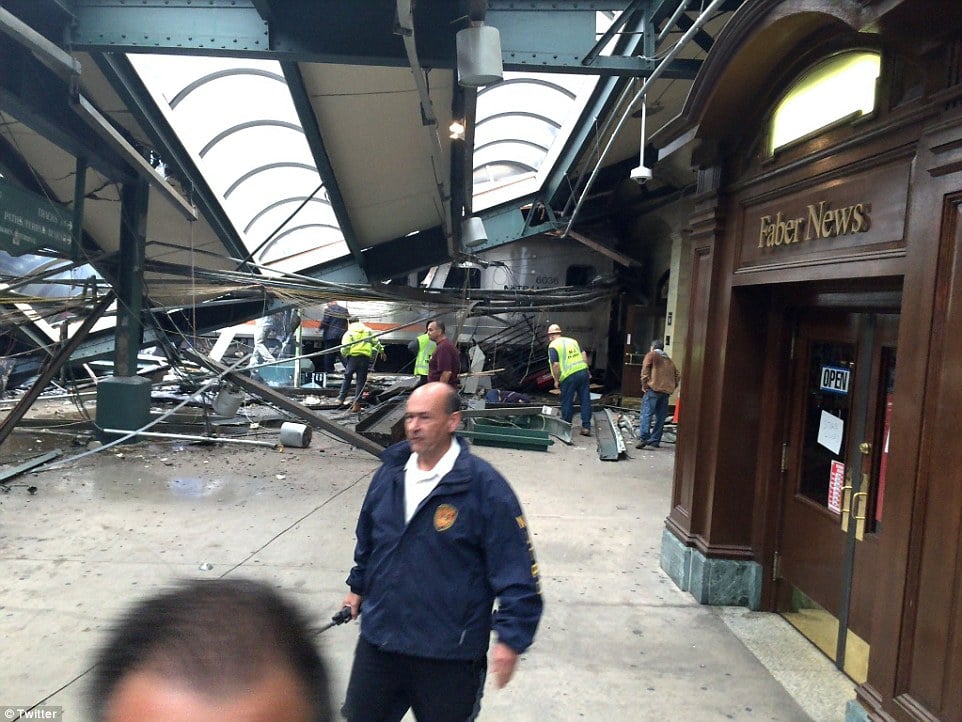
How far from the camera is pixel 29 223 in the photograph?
6797 millimetres

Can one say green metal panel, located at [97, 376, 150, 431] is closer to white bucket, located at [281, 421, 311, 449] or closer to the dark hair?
white bucket, located at [281, 421, 311, 449]

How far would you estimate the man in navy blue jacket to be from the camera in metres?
2.21

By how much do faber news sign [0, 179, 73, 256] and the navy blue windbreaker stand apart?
618 cm

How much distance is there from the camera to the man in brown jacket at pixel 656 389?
1025 cm

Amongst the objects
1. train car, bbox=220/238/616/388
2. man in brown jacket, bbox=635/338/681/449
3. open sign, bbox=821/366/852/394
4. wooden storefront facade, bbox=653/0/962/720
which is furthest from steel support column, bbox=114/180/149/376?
train car, bbox=220/238/616/388

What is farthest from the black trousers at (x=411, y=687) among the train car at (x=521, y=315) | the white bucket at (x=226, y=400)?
the train car at (x=521, y=315)

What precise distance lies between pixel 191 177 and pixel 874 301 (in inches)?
366

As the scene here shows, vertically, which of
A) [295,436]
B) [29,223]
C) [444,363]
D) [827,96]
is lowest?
[295,436]

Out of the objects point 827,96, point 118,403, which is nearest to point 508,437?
point 118,403

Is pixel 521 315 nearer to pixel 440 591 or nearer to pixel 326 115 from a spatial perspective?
pixel 326 115

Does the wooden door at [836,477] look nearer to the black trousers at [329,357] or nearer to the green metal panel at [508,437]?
the green metal panel at [508,437]

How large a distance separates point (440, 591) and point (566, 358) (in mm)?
9167

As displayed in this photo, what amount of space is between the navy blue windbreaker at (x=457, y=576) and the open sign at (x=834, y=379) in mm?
2652

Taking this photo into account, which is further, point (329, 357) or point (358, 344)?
point (329, 357)
